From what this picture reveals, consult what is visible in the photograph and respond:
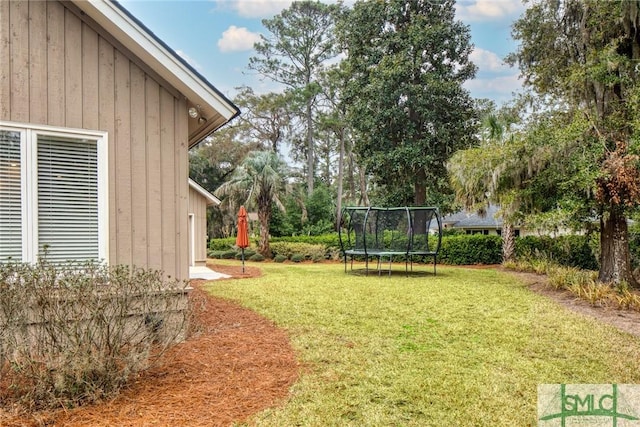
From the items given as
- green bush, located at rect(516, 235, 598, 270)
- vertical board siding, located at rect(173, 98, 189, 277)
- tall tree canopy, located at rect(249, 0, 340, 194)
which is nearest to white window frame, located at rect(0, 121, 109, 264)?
vertical board siding, located at rect(173, 98, 189, 277)

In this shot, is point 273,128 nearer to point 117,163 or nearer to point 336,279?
point 336,279

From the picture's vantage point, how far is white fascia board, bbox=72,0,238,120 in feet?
14.6

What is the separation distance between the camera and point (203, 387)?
139 inches

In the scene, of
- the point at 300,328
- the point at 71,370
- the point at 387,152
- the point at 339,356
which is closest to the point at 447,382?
the point at 339,356

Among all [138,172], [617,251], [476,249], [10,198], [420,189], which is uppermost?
[420,189]

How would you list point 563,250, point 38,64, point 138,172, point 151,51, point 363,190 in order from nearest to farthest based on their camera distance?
point 38,64 → point 151,51 → point 138,172 → point 563,250 → point 363,190

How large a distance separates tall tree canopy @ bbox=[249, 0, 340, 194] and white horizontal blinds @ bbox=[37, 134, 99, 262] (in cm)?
2405

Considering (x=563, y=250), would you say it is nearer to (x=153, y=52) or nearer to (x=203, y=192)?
(x=203, y=192)

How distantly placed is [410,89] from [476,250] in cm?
787

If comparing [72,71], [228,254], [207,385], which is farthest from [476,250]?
[72,71]

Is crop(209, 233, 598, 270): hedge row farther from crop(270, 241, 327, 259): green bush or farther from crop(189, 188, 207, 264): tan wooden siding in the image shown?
crop(189, 188, 207, 264): tan wooden siding

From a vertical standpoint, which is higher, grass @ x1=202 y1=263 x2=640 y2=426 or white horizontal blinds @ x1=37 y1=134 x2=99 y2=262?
white horizontal blinds @ x1=37 y1=134 x2=99 y2=262

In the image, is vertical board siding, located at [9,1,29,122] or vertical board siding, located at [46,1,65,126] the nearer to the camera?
vertical board siding, located at [9,1,29,122]

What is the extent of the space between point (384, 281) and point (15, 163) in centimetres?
857
